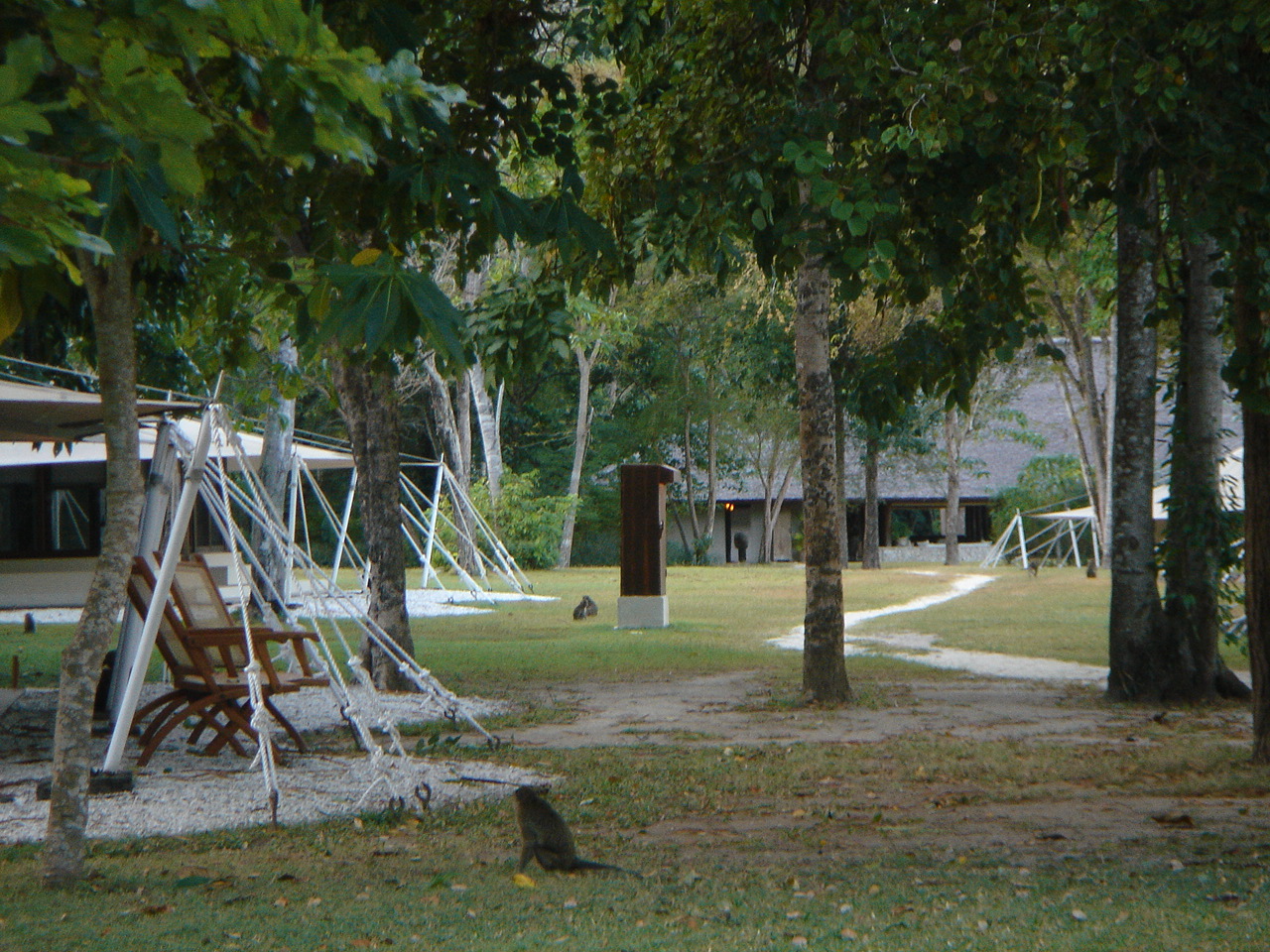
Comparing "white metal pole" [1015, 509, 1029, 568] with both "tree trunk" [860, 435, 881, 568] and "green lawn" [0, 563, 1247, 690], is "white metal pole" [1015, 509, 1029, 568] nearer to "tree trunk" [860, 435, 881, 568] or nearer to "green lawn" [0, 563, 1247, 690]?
"tree trunk" [860, 435, 881, 568]

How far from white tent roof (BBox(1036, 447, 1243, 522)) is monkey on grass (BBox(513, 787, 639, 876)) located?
6632 mm

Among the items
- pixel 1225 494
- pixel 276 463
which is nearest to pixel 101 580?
pixel 1225 494

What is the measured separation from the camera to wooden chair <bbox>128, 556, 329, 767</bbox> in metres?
7.18

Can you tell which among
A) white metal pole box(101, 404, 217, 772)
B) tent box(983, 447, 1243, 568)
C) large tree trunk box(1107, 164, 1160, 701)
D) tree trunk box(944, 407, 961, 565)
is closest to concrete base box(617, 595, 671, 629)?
large tree trunk box(1107, 164, 1160, 701)

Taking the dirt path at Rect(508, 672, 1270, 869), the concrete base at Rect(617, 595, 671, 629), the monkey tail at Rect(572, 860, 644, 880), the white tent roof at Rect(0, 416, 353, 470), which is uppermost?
the white tent roof at Rect(0, 416, 353, 470)

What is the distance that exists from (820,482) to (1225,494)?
21.3 feet

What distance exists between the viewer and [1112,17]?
5930 millimetres

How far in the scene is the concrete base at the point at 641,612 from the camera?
18000 millimetres

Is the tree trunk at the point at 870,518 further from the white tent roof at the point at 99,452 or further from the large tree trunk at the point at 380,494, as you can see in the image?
the large tree trunk at the point at 380,494

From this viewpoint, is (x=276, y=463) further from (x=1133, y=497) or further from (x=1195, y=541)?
(x=1195, y=541)

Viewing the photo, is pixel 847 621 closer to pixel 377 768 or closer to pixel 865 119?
pixel 865 119

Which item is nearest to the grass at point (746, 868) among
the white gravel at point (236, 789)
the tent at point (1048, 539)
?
the white gravel at point (236, 789)

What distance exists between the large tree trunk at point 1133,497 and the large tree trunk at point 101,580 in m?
7.90

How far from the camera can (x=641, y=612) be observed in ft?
59.3
